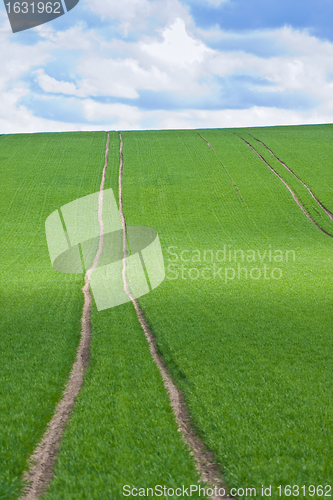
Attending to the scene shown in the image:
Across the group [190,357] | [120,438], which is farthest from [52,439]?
[190,357]

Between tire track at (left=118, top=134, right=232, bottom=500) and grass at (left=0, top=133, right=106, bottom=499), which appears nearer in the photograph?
tire track at (left=118, top=134, right=232, bottom=500)

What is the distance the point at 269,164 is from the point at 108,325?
157 feet

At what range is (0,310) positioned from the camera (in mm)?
19812

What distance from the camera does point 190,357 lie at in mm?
12883

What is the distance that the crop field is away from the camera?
731 cm

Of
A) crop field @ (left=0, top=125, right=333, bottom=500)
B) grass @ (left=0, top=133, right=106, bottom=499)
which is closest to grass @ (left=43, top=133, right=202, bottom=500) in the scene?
crop field @ (left=0, top=125, right=333, bottom=500)

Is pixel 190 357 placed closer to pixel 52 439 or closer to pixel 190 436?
pixel 190 436

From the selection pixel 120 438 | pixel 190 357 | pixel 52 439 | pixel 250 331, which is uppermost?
pixel 120 438

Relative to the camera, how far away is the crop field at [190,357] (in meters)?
7.31

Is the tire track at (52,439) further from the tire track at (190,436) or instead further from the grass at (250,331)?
the grass at (250,331)

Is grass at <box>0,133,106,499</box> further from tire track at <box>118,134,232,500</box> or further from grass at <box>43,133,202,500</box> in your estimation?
tire track at <box>118,134,232,500</box>

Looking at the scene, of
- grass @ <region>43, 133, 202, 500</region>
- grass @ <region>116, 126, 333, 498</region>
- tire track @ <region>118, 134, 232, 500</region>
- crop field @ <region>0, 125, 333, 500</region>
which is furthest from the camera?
grass @ <region>116, 126, 333, 498</region>

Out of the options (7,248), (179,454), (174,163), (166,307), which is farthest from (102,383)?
(174,163)

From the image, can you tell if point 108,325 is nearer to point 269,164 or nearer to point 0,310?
point 0,310
